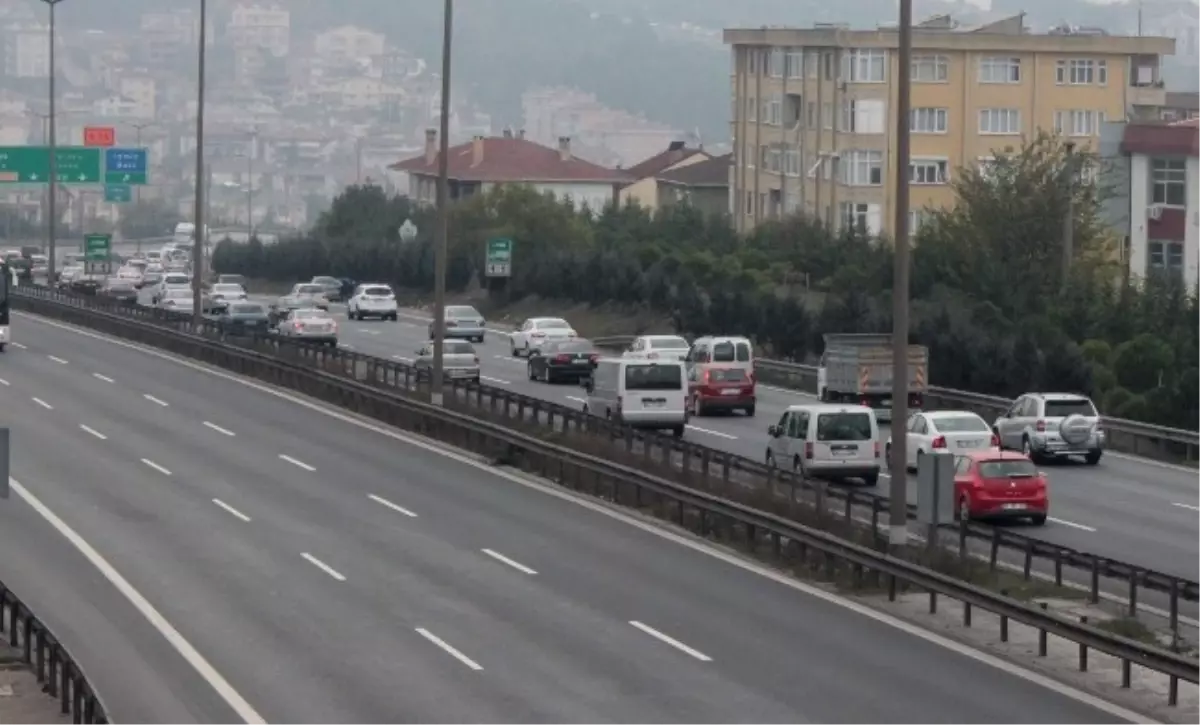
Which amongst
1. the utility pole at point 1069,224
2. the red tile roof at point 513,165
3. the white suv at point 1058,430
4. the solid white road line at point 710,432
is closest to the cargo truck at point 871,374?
the solid white road line at point 710,432

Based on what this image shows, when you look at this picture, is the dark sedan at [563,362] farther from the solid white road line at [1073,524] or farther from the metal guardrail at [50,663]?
the metal guardrail at [50,663]

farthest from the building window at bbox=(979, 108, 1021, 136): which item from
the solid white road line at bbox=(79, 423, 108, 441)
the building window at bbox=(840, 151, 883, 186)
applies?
the solid white road line at bbox=(79, 423, 108, 441)

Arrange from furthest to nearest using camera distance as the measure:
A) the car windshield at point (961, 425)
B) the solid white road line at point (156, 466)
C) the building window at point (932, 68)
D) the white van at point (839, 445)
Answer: the building window at point (932, 68) < the car windshield at point (961, 425) < the solid white road line at point (156, 466) < the white van at point (839, 445)

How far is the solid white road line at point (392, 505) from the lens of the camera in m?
35.9

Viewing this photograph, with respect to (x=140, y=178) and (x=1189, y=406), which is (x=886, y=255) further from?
(x=140, y=178)

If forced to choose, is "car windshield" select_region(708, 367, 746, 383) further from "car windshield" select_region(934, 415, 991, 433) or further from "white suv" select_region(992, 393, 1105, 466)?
"car windshield" select_region(934, 415, 991, 433)

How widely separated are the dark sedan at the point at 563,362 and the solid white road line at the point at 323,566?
32.2m

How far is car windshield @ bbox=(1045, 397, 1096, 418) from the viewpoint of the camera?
4550 centimetres

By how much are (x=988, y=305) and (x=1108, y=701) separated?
4158 cm

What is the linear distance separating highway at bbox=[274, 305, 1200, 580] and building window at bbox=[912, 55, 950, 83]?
5277cm

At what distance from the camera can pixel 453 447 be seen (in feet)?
148

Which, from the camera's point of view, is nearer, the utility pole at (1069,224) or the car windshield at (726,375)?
the car windshield at (726,375)

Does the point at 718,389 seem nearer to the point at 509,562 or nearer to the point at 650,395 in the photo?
the point at 650,395

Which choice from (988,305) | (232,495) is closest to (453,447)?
(232,495)
